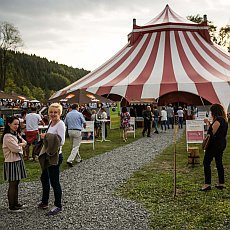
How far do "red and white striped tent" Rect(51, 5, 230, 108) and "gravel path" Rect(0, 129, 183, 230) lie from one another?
Result: 31.5 feet

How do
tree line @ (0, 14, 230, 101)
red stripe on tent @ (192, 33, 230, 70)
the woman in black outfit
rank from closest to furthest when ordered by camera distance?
the woman in black outfit, red stripe on tent @ (192, 33, 230, 70), tree line @ (0, 14, 230, 101)

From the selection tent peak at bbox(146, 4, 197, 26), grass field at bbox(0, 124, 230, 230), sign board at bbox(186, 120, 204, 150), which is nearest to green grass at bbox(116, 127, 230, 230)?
grass field at bbox(0, 124, 230, 230)

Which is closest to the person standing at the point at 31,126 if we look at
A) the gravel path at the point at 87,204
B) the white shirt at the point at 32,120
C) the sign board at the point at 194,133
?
the white shirt at the point at 32,120

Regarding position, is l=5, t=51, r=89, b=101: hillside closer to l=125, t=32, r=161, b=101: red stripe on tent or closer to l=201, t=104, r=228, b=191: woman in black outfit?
l=125, t=32, r=161, b=101: red stripe on tent

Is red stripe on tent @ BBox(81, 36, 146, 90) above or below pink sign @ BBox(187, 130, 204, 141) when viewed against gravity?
above

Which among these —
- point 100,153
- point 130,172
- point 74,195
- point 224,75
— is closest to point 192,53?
point 224,75

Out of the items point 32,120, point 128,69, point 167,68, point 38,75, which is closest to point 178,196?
point 32,120

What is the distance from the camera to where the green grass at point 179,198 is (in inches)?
136

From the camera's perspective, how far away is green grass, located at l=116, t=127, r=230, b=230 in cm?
345

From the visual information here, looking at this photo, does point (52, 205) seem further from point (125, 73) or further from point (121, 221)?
point (125, 73)

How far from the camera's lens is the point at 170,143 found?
32.0 ft

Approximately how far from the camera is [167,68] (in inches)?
667

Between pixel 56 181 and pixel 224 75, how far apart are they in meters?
13.9

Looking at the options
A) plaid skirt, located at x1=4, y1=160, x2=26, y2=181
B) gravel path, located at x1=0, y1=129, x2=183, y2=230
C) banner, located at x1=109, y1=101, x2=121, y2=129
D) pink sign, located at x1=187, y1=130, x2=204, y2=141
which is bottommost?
gravel path, located at x1=0, y1=129, x2=183, y2=230
